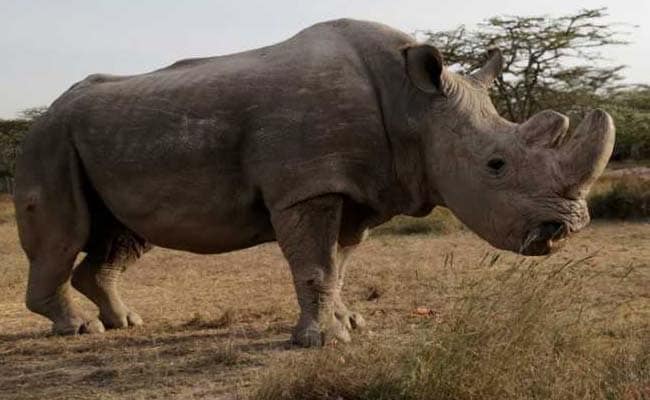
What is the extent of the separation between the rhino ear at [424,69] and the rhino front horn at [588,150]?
990 mm

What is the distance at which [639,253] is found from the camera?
10977 millimetres

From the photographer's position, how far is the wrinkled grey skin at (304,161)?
16.1 feet

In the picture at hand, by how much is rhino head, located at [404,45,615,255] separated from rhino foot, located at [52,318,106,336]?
2717 mm

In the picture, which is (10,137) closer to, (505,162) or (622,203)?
(622,203)

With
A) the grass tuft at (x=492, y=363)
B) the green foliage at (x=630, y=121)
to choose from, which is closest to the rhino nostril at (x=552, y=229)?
the grass tuft at (x=492, y=363)

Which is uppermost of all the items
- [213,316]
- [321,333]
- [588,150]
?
[588,150]

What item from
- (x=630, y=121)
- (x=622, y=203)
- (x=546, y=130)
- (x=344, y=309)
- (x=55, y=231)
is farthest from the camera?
(x=630, y=121)

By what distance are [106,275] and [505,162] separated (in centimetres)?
333

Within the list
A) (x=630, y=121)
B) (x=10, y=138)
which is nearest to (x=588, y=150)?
(x=630, y=121)

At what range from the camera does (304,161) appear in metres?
5.27

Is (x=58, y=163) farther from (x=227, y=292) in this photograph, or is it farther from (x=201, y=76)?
(x=227, y=292)

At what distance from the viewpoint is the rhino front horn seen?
465 centimetres

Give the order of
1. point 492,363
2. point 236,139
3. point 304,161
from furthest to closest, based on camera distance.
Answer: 1. point 236,139
2. point 304,161
3. point 492,363

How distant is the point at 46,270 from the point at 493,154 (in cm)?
331
